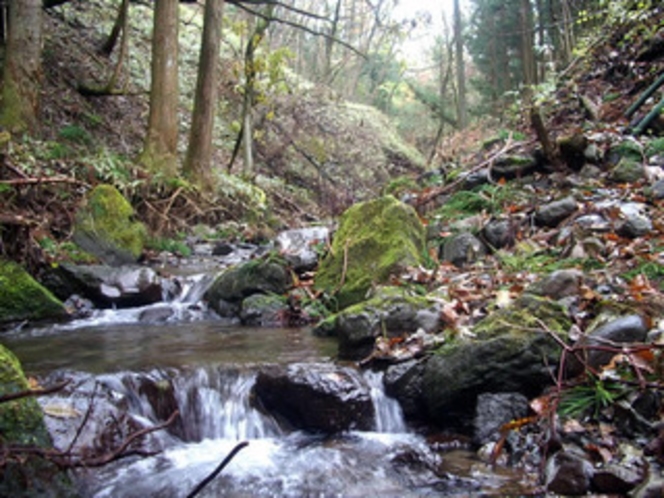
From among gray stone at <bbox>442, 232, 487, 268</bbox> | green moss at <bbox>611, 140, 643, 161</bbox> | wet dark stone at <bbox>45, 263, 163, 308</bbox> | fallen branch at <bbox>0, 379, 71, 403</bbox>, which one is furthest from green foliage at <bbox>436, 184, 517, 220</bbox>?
fallen branch at <bbox>0, 379, 71, 403</bbox>

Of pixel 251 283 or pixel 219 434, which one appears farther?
pixel 251 283

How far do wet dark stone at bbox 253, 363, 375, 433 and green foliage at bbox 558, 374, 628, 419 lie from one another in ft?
3.84

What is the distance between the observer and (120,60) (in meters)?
13.2

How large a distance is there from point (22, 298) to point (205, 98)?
22.8ft

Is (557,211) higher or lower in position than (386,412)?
higher

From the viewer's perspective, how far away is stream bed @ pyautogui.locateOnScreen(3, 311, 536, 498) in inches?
Result: 118

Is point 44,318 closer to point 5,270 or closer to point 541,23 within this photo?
point 5,270

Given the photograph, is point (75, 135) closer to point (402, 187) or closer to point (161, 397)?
point (402, 187)

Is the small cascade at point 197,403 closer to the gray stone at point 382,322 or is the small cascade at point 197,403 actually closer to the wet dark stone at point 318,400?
the wet dark stone at point 318,400

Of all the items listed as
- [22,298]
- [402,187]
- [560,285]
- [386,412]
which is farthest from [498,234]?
[22,298]

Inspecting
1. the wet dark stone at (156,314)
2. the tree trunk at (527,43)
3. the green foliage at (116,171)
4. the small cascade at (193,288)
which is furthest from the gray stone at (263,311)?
the tree trunk at (527,43)

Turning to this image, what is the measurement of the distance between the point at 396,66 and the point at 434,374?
2948 centimetres

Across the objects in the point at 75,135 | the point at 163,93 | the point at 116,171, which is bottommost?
the point at 116,171

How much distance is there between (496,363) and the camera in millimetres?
3482
